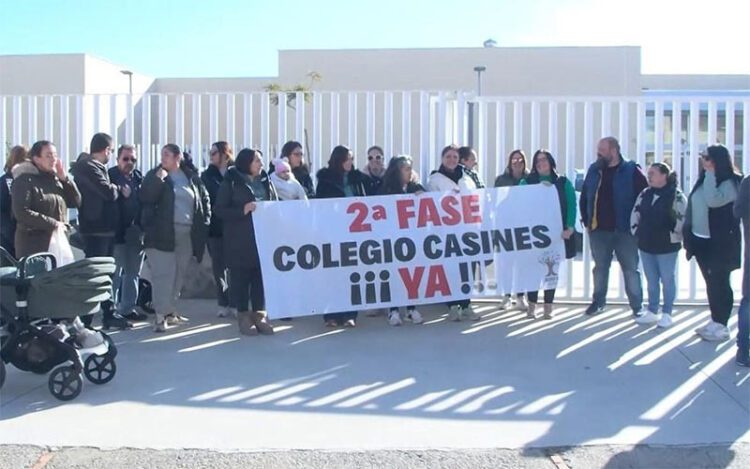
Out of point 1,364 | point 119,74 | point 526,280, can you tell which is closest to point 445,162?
point 526,280

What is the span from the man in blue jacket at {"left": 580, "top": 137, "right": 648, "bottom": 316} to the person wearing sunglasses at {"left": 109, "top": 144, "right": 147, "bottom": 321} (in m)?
4.77

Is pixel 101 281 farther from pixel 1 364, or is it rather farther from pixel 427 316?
pixel 427 316

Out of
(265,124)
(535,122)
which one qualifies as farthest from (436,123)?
(265,124)

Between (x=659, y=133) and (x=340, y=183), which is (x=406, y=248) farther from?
(x=659, y=133)

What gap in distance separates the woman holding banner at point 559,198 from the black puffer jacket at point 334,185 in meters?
1.94

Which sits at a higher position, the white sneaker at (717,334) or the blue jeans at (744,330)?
the blue jeans at (744,330)

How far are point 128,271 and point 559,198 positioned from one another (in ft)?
15.2

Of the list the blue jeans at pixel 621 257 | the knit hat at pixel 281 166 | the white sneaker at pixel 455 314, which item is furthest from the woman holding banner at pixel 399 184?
the blue jeans at pixel 621 257

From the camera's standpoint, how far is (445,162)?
803 centimetres

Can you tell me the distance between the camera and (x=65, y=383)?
17.2 feet

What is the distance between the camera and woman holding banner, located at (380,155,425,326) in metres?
7.82

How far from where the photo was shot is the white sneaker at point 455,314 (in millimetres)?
8008

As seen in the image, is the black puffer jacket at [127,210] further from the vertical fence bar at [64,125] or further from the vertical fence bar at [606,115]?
the vertical fence bar at [606,115]

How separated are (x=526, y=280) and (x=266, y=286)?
2782 mm
